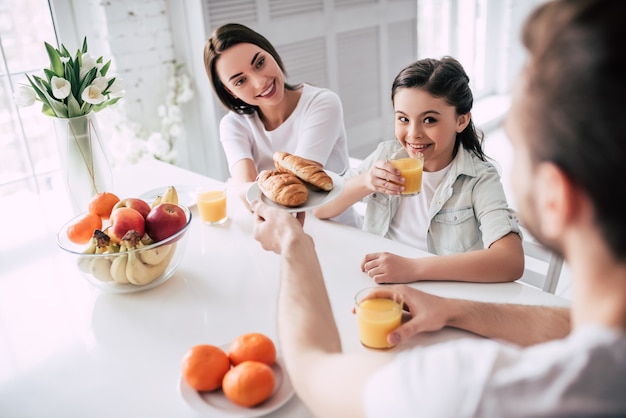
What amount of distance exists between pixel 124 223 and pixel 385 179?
0.72m

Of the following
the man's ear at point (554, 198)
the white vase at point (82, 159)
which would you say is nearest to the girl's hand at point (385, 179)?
the white vase at point (82, 159)

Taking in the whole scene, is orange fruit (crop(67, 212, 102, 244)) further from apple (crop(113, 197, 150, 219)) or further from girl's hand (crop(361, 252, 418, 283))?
girl's hand (crop(361, 252, 418, 283))

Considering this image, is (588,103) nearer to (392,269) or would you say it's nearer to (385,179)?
(392,269)

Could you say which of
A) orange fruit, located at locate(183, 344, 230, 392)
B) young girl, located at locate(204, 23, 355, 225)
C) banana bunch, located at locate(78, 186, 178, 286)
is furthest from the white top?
orange fruit, located at locate(183, 344, 230, 392)

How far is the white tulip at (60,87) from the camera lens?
154 centimetres

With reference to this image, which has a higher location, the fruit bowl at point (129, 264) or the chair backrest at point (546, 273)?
the fruit bowl at point (129, 264)

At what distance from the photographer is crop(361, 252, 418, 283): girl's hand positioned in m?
1.24

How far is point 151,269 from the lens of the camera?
1.28 m

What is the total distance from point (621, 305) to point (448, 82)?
1.15m

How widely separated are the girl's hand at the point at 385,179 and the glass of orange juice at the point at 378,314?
53 centimetres

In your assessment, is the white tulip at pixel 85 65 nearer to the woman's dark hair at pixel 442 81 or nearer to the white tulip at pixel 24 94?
the white tulip at pixel 24 94

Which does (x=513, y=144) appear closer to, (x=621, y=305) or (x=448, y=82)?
(x=621, y=305)

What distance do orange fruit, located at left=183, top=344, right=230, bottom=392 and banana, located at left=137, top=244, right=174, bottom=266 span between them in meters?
0.37

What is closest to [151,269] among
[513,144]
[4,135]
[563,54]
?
[513,144]
